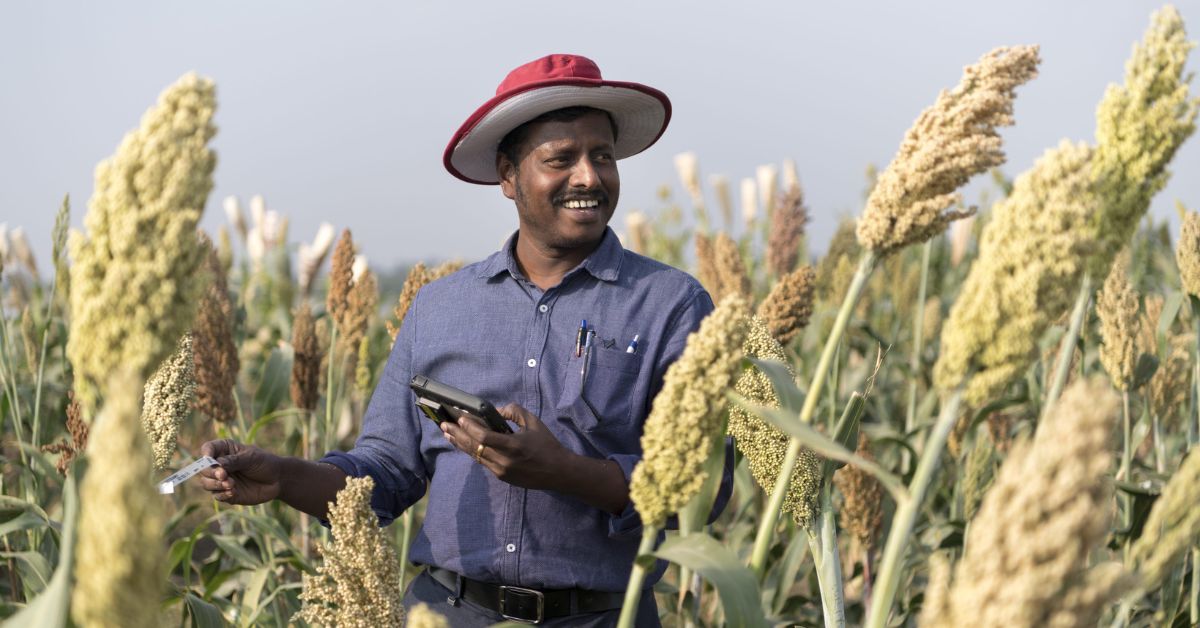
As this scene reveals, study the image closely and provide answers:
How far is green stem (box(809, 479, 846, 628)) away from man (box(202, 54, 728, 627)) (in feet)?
1.43

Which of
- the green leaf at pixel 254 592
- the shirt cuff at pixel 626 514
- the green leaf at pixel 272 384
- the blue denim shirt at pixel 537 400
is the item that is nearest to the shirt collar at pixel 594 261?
the blue denim shirt at pixel 537 400

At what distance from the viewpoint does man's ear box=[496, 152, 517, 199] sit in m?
2.99

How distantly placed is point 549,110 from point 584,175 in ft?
0.73

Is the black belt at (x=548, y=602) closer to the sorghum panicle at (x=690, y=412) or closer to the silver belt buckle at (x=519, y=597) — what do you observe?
the silver belt buckle at (x=519, y=597)

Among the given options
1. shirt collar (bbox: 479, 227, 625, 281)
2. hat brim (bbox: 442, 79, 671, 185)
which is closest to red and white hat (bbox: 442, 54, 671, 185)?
hat brim (bbox: 442, 79, 671, 185)

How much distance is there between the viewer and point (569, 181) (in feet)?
8.90

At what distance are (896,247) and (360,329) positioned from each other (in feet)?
9.07

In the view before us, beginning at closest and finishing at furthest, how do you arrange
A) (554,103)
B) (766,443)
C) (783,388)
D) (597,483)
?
(783,388), (766,443), (597,483), (554,103)

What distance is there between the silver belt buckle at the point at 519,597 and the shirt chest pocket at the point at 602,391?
1.27ft

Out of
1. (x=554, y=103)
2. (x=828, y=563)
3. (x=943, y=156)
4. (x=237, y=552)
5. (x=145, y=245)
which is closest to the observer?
(x=145, y=245)

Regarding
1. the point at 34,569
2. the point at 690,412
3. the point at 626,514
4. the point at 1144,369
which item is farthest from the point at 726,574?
the point at 1144,369

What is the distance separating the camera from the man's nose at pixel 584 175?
105 inches

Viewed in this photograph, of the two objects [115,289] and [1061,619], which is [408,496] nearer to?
[115,289]

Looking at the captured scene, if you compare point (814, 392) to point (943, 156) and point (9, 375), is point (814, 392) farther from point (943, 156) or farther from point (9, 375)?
point (9, 375)
